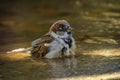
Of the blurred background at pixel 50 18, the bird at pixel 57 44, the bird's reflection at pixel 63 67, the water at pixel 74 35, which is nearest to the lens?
the bird's reflection at pixel 63 67

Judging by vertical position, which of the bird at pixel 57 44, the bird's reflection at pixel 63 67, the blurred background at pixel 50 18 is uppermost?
the blurred background at pixel 50 18

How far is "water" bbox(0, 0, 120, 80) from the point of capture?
6922mm

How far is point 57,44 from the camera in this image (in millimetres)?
7598

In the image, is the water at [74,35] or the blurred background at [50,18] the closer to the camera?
the water at [74,35]

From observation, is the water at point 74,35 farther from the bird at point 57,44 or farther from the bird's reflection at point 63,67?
the bird at point 57,44

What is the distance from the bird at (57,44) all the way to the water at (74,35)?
120 mm

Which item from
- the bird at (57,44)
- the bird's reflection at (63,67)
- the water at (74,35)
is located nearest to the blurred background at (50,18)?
the water at (74,35)

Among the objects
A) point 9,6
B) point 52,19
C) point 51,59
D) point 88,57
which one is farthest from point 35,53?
point 9,6

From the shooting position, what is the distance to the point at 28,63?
24.9 feet

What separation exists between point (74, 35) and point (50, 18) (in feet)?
8.81

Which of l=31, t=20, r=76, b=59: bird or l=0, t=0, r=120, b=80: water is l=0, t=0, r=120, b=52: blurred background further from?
l=31, t=20, r=76, b=59: bird

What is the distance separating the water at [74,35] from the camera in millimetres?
6922

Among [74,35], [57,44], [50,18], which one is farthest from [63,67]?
[50,18]

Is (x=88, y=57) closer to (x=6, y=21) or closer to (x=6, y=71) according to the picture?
(x=6, y=71)
